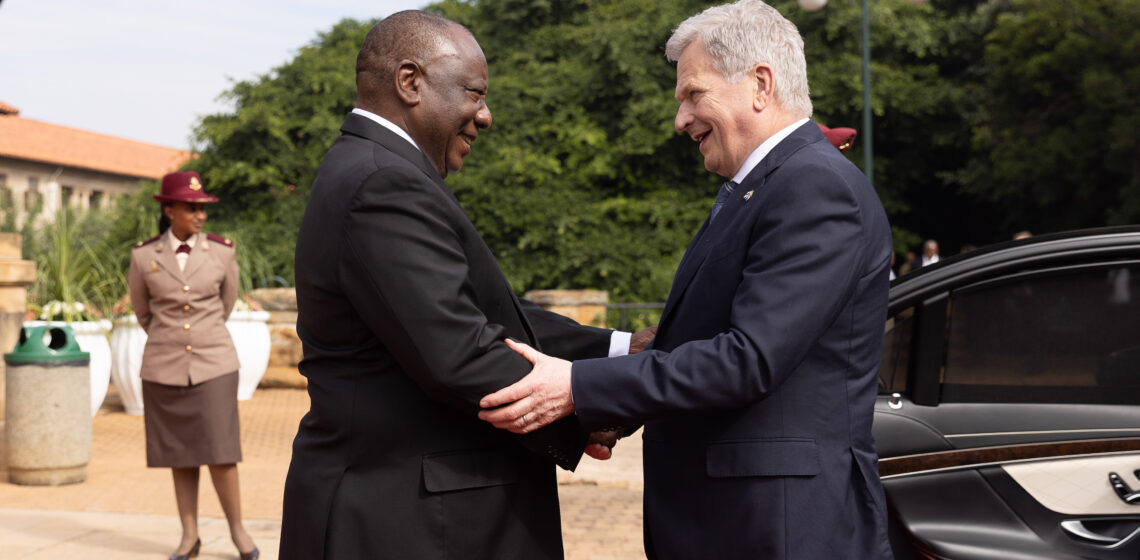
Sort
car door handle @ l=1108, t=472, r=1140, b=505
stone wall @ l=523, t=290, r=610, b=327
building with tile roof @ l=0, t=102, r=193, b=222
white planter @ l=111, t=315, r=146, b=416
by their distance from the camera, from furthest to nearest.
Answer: building with tile roof @ l=0, t=102, r=193, b=222 → stone wall @ l=523, t=290, r=610, b=327 → white planter @ l=111, t=315, r=146, b=416 → car door handle @ l=1108, t=472, r=1140, b=505

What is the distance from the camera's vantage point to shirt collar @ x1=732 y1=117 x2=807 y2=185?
2.43 m

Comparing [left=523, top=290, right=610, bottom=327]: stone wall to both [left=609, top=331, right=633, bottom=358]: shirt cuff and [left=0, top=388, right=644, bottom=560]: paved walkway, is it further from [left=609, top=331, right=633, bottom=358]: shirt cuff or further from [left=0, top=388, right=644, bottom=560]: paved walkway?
[left=609, top=331, right=633, bottom=358]: shirt cuff

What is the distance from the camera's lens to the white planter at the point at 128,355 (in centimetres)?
1110

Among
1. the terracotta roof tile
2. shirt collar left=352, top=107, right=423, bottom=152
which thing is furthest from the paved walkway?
the terracotta roof tile

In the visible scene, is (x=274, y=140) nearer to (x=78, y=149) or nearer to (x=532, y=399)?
(x=532, y=399)

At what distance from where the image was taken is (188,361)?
5.79m

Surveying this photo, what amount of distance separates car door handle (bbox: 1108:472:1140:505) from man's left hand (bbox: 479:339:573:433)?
1.59m

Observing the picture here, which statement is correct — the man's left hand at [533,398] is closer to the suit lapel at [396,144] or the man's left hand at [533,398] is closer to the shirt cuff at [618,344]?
the suit lapel at [396,144]

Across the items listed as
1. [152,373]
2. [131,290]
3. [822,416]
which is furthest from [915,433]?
[131,290]

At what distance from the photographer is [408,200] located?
7.29 feet

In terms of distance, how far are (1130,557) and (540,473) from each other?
1.65 m

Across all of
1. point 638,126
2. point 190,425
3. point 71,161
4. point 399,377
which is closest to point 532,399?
point 399,377

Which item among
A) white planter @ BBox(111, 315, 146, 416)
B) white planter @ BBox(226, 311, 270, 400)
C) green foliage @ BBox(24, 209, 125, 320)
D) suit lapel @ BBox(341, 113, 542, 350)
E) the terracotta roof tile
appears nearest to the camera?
suit lapel @ BBox(341, 113, 542, 350)

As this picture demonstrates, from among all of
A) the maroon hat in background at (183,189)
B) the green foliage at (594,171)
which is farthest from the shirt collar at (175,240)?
the green foliage at (594,171)
